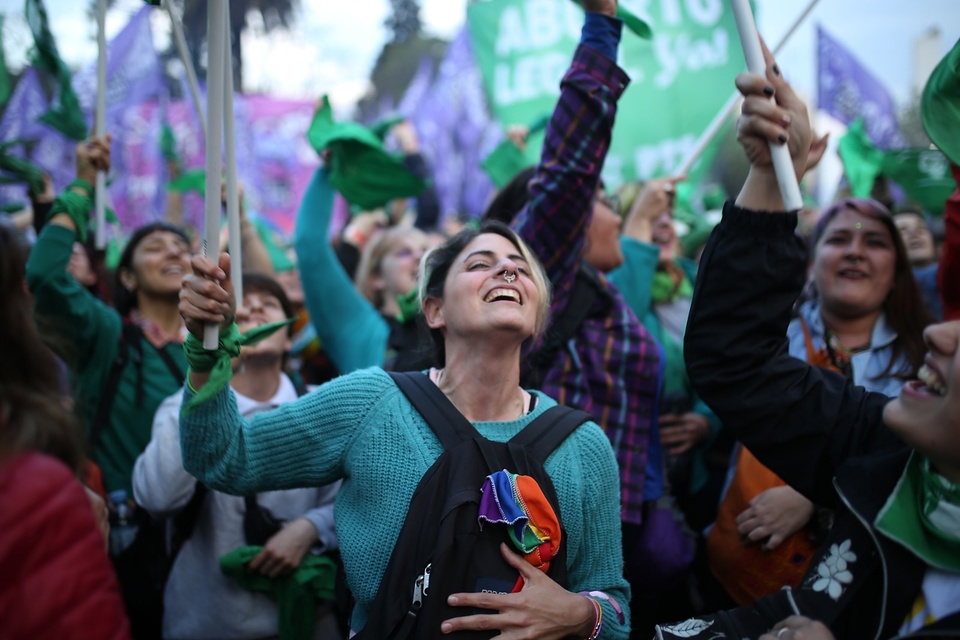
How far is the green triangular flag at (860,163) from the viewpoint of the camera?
4.61m

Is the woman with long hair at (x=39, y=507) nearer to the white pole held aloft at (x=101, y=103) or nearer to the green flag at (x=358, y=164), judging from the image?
the white pole held aloft at (x=101, y=103)

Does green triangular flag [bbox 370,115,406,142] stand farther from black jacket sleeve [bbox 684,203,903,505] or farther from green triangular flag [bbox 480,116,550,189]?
black jacket sleeve [bbox 684,203,903,505]

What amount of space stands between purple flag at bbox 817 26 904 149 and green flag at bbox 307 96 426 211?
470 cm

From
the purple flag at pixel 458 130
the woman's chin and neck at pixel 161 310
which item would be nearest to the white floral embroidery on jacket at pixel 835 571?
the woman's chin and neck at pixel 161 310

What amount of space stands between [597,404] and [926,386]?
1143 millimetres

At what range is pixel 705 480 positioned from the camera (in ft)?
10.8

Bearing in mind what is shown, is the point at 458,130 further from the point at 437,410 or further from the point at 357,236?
the point at 437,410

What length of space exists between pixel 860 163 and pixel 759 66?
3603mm

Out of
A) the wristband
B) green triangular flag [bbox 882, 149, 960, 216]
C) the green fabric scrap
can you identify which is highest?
green triangular flag [bbox 882, 149, 960, 216]

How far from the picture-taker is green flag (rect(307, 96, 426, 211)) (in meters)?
3.14

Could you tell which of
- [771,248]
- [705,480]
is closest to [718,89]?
[705,480]

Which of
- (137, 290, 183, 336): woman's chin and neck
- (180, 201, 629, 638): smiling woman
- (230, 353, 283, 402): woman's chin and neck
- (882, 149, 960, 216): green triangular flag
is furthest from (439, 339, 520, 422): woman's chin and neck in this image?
(882, 149, 960, 216): green triangular flag

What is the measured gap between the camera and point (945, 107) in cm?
209

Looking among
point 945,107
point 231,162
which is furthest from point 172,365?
point 945,107
